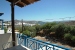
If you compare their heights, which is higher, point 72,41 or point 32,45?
point 32,45

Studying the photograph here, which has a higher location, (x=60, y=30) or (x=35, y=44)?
(x=35, y=44)

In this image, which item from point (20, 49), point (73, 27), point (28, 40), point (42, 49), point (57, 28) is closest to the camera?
point (42, 49)

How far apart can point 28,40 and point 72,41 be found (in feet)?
32.9

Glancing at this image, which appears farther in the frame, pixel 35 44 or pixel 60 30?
pixel 60 30

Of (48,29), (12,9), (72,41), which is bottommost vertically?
(72,41)

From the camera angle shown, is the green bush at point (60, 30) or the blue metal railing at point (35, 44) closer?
the blue metal railing at point (35, 44)

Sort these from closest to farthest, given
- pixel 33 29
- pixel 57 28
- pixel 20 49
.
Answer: pixel 20 49
pixel 57 28
pixel 33 29

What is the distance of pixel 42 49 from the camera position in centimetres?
267

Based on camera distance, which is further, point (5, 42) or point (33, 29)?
point (33, 29)

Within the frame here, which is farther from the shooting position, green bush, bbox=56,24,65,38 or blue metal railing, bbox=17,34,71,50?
green bush, bbox=56,24,65,38

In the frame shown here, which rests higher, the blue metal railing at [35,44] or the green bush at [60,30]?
the blue metal railing at [35,44]

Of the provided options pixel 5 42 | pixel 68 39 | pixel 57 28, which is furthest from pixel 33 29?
pixel 5 42

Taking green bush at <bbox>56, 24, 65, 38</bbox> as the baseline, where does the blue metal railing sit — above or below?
above

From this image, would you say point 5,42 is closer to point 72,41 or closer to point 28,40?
point 28,40
